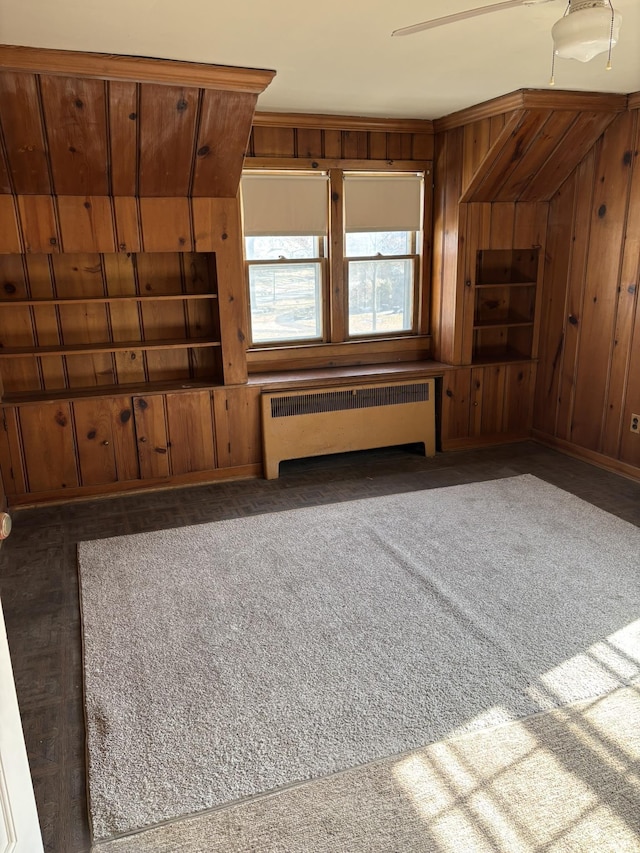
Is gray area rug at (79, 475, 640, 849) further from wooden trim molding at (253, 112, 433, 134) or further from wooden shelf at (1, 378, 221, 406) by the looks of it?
wooden trim molding at (253, 112, 433, 134)

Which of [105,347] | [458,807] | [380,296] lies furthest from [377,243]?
[458,807]

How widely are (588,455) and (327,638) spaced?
2.90 metres

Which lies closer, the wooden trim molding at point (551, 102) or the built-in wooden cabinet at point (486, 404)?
the wooden trim molding at point (551, 102)

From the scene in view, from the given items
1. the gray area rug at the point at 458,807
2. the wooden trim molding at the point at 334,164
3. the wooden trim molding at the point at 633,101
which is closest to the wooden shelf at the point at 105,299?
the wooden trim molding at the point at 334,164

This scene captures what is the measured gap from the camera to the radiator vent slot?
446 centimetres

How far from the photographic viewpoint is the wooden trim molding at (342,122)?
4.28 m

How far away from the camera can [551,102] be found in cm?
389

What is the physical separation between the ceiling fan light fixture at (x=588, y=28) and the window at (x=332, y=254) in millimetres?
2798

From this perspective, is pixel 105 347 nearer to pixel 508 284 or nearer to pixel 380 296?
pixel 380 296

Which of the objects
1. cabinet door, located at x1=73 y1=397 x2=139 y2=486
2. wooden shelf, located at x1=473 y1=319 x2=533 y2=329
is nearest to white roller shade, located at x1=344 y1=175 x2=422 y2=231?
wooden shelf, located at x1=473 y1=319 x2=533 y2=329

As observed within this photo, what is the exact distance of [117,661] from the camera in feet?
8.11

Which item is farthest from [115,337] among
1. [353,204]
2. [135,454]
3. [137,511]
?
[353,204]

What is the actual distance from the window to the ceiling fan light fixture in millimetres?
2798

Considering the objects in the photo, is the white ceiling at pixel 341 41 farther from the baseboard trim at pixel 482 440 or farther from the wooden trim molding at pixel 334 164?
the baseboard trim at pixel 482 440
